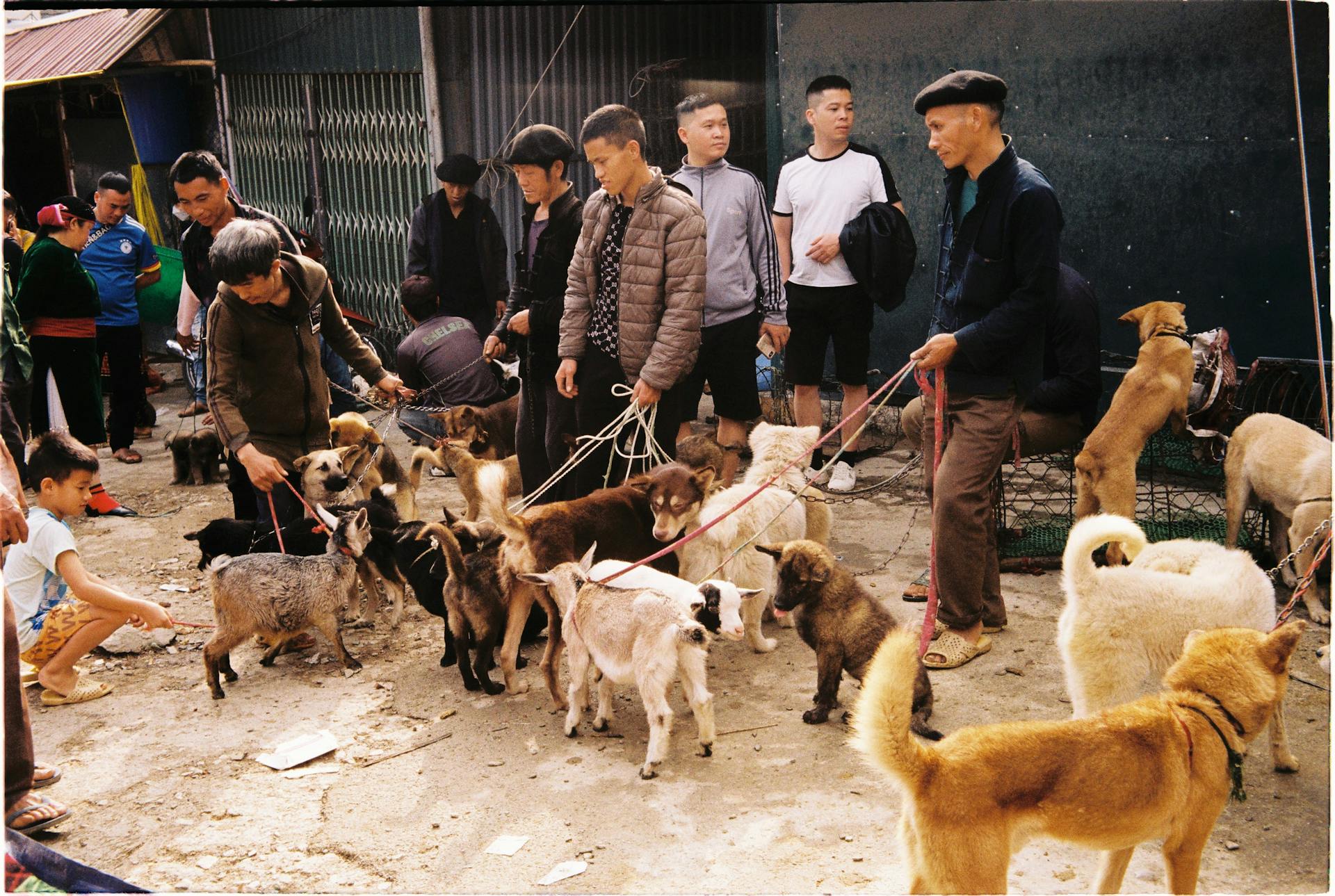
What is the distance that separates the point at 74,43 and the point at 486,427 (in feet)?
25.2

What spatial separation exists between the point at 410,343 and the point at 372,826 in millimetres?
4077

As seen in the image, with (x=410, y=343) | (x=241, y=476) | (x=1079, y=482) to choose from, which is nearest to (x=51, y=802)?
(x=241, y=476)

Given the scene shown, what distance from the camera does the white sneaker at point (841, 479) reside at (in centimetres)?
698

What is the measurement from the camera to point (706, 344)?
608 centimetres

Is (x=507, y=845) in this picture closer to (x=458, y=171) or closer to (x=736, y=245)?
(x=736, y=245)

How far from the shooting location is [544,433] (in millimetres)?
5906

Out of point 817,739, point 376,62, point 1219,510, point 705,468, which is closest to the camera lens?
point 817,739

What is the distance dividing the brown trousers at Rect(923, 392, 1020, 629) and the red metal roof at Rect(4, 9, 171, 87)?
9010 mm

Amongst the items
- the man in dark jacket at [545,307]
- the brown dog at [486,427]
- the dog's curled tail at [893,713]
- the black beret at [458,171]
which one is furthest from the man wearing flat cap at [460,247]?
the dog's curled tail at [893,713]

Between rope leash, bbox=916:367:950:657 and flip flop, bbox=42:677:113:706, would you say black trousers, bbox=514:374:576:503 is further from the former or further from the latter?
flip flop, bbox=42:677:113:706

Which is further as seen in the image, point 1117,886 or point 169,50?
point 169,50

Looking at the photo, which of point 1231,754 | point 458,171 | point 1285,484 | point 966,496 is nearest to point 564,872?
point 1231,754

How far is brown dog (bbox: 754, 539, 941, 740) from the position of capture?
4.21 meters

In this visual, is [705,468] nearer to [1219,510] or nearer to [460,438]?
[460,438]
